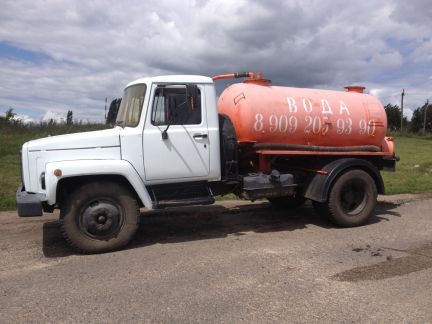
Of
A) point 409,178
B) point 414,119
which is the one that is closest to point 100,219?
point 409,178

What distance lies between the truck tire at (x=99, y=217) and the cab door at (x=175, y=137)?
52 cm

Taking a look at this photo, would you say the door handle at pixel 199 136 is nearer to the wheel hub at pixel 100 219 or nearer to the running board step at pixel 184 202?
the running board step at pixel 184 202

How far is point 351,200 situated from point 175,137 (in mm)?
3480

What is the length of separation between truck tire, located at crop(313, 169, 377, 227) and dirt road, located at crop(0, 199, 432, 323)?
20cm

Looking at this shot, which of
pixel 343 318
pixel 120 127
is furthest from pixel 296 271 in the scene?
pixel 120 127

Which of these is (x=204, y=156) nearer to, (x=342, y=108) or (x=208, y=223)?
(x=208, y=223)

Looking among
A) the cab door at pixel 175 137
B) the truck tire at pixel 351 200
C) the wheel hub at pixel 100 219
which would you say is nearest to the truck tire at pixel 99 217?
the wheel hub at pixel 100 219

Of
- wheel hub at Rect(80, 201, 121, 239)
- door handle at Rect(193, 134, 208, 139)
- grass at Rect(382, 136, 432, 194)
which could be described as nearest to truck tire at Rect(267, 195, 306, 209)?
door handle at Rect(193, 134, 208, 139)

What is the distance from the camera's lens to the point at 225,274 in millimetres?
5230

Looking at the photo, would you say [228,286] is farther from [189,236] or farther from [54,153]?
[54,153]

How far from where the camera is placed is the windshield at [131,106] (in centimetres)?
646

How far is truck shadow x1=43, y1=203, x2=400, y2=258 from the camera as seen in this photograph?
6.83 m

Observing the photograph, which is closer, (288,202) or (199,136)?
(199,136)

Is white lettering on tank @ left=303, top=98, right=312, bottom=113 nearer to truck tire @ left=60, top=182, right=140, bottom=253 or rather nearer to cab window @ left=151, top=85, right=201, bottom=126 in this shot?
cab window @ left=151, top=85, right=201, bottom=126
